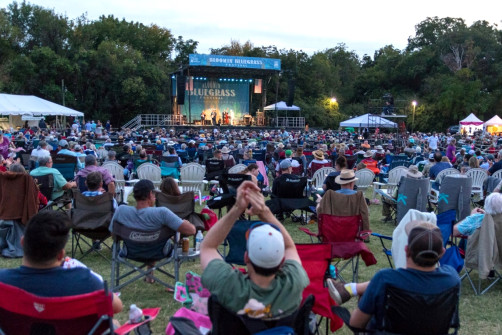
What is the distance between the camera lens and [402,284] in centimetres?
251

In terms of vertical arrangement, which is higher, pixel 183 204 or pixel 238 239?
pixel 183 204

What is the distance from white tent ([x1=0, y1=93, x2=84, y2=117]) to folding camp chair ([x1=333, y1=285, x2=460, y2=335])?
68.8 ft

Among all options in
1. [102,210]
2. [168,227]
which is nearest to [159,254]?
[168,227]

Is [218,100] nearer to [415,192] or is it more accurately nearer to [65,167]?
[65,167]

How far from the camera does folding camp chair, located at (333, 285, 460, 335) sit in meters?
2.47

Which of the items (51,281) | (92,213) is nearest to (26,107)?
(92,213)

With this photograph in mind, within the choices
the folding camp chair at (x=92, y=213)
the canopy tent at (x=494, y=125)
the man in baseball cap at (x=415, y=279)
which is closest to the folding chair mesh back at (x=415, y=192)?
the folding camp chair at (x=92, y=213)

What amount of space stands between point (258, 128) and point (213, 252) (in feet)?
108

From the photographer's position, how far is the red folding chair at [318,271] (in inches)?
133

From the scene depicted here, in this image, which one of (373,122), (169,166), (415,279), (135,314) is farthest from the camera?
(373,122)

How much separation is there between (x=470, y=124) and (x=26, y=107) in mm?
27694

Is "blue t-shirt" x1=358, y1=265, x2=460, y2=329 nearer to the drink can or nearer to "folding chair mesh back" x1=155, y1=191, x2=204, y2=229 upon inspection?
the drink can

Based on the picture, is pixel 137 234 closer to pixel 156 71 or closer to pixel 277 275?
pixel 277 275

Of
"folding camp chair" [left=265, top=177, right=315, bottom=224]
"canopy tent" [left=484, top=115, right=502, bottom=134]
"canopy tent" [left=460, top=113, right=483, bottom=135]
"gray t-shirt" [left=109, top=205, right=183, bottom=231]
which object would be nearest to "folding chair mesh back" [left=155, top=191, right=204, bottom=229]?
"gray t-shirt" [left=109, top=205, right=183, bottom=231]
